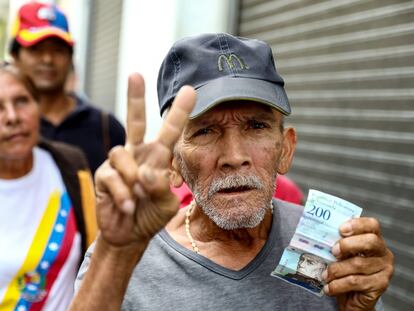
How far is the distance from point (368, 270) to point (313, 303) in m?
0.23

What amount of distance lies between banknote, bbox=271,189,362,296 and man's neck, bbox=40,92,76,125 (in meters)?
2.58

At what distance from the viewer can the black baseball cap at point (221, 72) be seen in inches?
68.2

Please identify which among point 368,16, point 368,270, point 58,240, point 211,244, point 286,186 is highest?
point 368,16

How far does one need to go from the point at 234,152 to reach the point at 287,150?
32 cm

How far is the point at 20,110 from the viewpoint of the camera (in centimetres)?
298

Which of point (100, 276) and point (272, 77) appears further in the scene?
point (272, 77)

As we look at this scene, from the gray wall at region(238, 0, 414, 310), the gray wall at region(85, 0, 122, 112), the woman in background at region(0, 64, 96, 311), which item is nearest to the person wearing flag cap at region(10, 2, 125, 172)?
the woman in background at region(0, 64, 96, 311)

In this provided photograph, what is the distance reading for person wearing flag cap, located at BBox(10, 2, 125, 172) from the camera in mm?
3846

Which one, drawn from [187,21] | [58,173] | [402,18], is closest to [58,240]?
[58,173]

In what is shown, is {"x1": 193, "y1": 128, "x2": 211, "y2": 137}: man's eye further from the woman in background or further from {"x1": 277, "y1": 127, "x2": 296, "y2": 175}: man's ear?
the woman in background

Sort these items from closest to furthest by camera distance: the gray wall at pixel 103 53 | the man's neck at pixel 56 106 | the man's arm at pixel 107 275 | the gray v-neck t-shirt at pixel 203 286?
the man's arm at pixel 107 275 → the gray v-neck t-shirt at pixel 203 286 → the man's neck at pixel 56 106 → the gray wall at pixel 103 53

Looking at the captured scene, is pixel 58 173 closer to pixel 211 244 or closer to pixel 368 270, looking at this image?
pixel 211 244

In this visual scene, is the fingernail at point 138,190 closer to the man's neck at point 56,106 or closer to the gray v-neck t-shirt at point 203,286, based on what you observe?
the gray v-neck t-shirt at point 203,286

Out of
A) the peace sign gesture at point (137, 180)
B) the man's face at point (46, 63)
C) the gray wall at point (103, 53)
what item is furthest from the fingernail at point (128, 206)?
the gray wall at point (103, 53)
